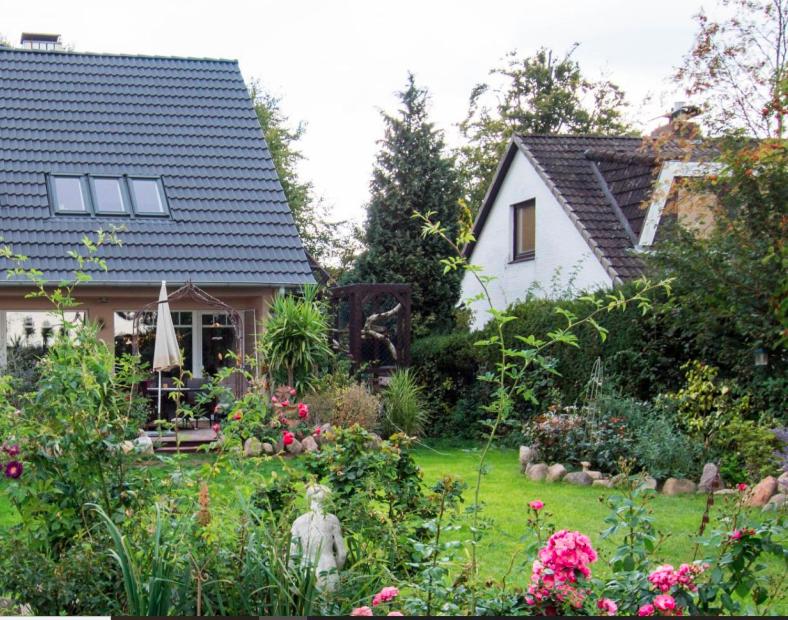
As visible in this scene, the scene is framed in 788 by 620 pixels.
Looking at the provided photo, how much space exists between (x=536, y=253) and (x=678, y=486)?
10.8m

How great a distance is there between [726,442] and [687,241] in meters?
2.29

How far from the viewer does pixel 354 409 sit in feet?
49.4

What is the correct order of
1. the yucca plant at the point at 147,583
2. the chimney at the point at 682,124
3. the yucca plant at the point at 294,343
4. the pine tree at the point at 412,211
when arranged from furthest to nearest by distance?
the pine tree at the point at 412,211 → the chimney at the point at 682,124 → the yucca plant at the point at 294,343 → the yucca plant at the point at 147,583

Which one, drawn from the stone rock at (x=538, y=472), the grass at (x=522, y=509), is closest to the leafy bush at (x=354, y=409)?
the grass at (x=522, y=509)

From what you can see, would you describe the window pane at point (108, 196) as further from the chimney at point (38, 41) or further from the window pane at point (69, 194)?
the chimney at point (38, 41)

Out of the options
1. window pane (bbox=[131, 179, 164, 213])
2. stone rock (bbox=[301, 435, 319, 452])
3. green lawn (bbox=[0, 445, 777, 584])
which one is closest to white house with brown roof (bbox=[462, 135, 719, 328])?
stone rock (bbox=[301, 435, 319, 452])

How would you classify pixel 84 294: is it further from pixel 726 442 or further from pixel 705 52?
pixel 705 52

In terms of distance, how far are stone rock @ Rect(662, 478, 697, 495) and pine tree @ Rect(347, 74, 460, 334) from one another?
40.7 ft

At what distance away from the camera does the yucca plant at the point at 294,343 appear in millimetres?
15938

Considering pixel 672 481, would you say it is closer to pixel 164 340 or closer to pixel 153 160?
pixel 164 340

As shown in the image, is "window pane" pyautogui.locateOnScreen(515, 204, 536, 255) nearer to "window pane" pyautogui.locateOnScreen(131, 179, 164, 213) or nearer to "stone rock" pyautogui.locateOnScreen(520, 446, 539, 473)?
"window pane" pyautogui.locateOnScreen(131, 179, 164, 213)

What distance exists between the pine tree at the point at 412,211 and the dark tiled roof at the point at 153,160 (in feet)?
13.5

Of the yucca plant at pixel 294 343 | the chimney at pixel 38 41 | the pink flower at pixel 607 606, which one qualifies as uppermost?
the chimney at pixel 38 41

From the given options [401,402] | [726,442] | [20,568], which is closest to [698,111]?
[401,402]
